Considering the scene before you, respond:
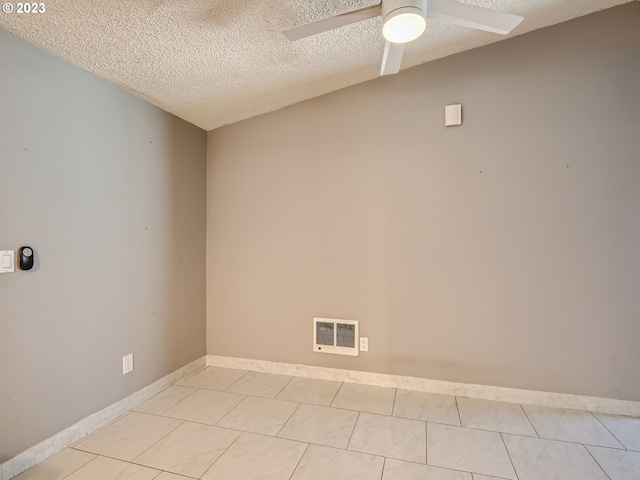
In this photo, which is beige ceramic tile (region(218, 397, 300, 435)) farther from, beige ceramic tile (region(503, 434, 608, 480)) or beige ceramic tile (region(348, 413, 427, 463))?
beige ceramic tile (region(503, 434, 608, 480))

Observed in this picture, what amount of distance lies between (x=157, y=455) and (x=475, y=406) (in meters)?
2.06

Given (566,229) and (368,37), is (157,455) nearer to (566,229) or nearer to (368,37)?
(368,37)

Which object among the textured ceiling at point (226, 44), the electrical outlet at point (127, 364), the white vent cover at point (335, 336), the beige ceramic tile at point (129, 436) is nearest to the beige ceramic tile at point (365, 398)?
the white vent cover at point (335, 336)

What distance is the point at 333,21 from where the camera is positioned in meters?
1.40

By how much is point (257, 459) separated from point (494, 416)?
5.11 ft

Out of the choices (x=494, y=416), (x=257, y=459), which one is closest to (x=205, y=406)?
(x=257, y=459)

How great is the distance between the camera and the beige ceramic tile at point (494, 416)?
6.31 ft

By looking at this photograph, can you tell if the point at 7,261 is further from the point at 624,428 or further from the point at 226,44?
the point at 624,428

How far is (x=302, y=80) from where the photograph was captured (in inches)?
93.9

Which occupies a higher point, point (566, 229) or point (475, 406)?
point (566, 229)

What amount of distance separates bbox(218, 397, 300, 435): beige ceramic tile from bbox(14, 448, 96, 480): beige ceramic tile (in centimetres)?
73

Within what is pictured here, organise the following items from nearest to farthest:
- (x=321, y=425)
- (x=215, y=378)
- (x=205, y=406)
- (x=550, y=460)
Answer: (x=550, y=460)
(x=321, y=425)
(x=205, y=406)
(x=215, y=378)

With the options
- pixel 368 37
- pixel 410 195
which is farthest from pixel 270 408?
pixel 368 37

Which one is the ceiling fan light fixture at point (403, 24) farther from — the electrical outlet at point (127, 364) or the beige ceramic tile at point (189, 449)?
the electrical outlet at point (127, 364)
